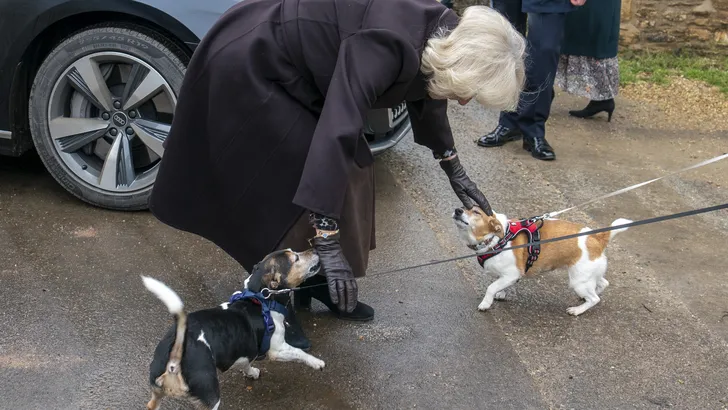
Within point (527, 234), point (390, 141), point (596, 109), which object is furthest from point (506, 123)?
point (527, 234)

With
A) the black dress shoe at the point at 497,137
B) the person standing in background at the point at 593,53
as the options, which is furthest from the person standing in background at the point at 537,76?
the person standing in background at the point at 593,53

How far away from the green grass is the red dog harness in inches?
173

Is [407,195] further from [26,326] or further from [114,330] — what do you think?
[26,326]

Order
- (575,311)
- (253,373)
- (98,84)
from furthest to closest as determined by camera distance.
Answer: (98,84) → (575,311) → (253,373)

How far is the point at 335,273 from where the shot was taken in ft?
8.64

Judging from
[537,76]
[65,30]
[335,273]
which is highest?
[65,30]

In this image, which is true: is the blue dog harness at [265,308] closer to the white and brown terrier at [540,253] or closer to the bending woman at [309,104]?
the bending woman at [309,104]

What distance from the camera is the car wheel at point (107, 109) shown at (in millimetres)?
4047

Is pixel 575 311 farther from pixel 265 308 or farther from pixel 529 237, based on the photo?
pixel 265 308

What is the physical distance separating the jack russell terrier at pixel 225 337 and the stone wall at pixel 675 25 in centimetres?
565

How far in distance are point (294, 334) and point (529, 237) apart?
129 centimetres

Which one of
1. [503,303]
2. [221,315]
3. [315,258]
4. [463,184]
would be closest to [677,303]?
[503,303]

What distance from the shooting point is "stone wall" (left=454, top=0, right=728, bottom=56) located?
753 centimetres

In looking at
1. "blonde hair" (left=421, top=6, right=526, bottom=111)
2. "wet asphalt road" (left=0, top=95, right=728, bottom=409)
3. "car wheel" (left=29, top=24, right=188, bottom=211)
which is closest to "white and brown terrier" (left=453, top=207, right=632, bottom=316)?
"wet asphalt road" (left=0, top=95, right=728, bottom=409)
